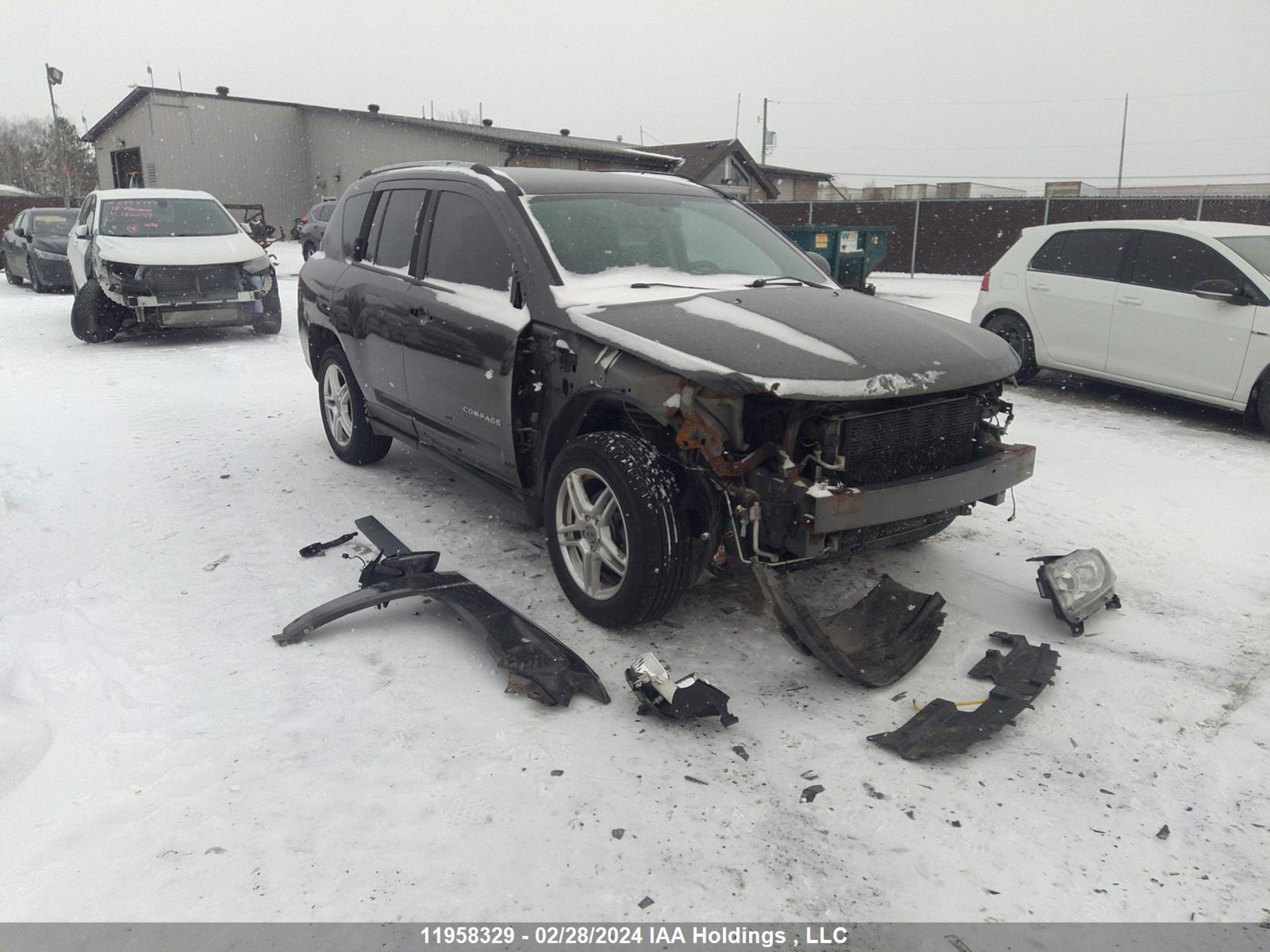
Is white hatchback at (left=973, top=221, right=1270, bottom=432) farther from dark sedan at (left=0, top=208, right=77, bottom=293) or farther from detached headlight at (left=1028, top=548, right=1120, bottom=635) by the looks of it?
dark sedan at (left=0, top=208, right=77, bottom=293)

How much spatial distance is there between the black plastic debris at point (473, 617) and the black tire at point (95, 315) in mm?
8214

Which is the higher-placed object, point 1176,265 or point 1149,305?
point 1176,265

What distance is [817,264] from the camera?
4988 mm

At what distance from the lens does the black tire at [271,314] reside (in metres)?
11.4

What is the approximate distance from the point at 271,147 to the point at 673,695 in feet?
137

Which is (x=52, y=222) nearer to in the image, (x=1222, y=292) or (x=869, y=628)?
(x=869, y=628)

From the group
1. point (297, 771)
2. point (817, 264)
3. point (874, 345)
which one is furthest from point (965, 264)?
point (297, 771)

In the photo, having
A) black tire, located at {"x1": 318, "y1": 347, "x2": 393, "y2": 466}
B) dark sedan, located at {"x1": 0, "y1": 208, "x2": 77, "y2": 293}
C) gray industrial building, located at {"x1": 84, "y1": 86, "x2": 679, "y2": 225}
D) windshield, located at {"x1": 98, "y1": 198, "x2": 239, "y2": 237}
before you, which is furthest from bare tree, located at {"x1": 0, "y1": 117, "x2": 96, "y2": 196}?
black tire, located at {"x1": 318, "y1": 347, "x2": 393, "y2": 466}

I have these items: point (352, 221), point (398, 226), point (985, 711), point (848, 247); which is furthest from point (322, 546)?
point (848, 247)

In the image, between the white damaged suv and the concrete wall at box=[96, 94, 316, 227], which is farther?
the concrete wall at box=[96, 94, 316, 227]

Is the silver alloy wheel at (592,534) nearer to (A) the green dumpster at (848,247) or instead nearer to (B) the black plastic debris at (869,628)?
(B) the black plastic debris at (869,628)

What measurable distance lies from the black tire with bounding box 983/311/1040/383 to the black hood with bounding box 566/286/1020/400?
5.24 m

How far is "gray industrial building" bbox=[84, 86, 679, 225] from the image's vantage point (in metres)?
34.3

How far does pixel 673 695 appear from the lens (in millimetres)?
3115
